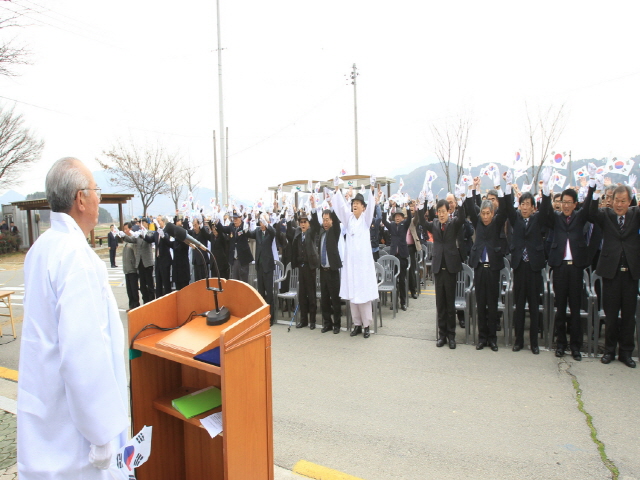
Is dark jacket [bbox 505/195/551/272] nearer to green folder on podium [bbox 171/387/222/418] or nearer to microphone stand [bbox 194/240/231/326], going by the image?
microphone stand [bbox 194/240/231/326]

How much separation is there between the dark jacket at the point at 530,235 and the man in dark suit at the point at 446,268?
0.71 meters

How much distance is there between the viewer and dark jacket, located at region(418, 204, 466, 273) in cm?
619

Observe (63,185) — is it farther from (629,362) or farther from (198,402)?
(629,362)

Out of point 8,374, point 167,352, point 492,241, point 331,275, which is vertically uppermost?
point 492,241

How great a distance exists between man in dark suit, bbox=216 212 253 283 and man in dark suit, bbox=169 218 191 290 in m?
0.92

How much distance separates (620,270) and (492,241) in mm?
1566

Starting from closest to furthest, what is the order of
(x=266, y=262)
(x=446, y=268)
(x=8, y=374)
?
(x=8, y=374) → (x=446, y=268) → (x=266, y=262)

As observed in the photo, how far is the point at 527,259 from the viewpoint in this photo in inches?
227

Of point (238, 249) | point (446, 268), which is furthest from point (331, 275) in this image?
point (238, 249)

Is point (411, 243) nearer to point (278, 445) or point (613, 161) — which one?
point (613, 161)

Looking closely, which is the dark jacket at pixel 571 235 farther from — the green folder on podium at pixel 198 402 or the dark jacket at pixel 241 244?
the dark jacket at pixel 241 244

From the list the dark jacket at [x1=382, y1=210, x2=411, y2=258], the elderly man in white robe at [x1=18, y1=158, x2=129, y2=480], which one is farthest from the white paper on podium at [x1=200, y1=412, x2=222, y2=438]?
the dark jacket at [x1=382, y1=210, x2=411, y2=258]

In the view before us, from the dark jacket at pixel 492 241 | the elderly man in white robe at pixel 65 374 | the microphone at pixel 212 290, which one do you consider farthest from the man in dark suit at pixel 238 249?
the elderly man in white robe at pixel 65 374

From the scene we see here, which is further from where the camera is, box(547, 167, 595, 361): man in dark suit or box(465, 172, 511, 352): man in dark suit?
box(465, 172, 511, 352): man in dark suit
